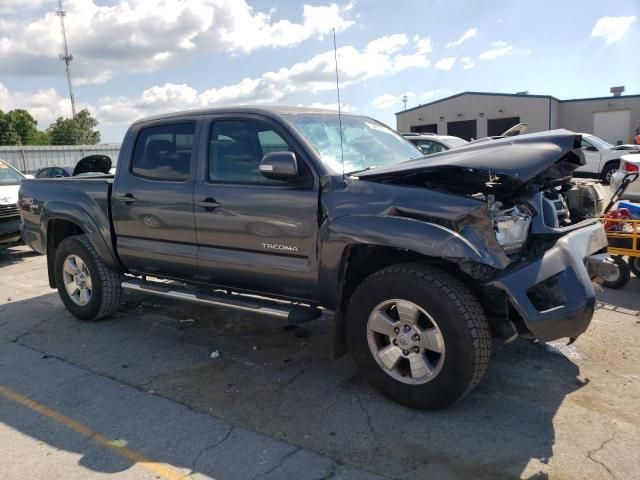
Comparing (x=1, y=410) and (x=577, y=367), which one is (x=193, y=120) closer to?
(x=1, y=410)

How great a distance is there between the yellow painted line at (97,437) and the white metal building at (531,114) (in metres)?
32.9

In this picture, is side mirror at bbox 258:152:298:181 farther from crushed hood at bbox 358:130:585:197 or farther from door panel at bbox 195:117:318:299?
crushed hood at bbox 358:130:585:197

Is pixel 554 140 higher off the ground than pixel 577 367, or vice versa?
pixel 554 140

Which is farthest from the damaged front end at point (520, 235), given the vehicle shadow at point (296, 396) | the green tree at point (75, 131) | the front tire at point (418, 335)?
the green tree at point (75, 131)

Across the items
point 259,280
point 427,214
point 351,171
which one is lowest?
point 259,280

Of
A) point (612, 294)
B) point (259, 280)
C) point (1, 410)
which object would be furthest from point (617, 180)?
point (1, 410)

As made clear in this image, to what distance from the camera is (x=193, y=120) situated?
459cm

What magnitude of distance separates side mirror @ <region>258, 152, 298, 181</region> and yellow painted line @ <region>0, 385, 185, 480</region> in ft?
6.32

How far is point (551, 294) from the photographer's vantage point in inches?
122

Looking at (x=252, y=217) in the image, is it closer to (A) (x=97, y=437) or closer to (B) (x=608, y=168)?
(A) (x=97, y=437)

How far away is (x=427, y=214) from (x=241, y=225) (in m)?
1.53

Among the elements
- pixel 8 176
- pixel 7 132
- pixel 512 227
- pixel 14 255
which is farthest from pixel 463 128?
pixel 7 132

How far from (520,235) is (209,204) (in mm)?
2361

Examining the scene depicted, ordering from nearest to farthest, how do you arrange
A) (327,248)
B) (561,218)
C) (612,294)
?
1. (327,248)
2. (561,218)
3. (612,294)
